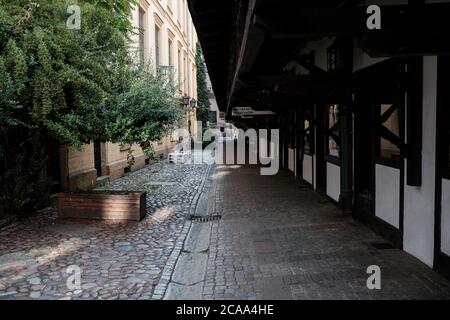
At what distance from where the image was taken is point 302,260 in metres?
5.38

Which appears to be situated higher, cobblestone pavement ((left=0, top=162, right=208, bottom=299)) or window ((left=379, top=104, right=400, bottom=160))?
window ((left=379, top=104, right=400, bottom=160))

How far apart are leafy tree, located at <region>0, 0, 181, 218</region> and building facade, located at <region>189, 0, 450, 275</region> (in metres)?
1.78

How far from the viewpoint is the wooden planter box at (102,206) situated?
26.2ft

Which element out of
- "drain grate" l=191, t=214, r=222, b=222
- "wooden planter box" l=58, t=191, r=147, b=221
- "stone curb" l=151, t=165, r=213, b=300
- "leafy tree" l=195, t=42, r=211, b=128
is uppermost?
"leafy tree" l=195, t=42, r=211, b=128

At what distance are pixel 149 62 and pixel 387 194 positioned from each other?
639cm

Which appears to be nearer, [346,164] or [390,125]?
[390,125]

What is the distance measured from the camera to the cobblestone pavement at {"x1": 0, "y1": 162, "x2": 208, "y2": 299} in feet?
15.1

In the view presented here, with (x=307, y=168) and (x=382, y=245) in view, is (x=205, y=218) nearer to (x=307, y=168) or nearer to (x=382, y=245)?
(x=382, y=245)

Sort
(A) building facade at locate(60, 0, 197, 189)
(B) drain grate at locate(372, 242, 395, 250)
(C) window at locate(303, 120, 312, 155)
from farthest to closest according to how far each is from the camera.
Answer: (C) window at locate(303, 120, 312, 155), (A) building facade at locate(60, 0, 197, 189), (B) drain grate at locate(372, 242, 395, 250)

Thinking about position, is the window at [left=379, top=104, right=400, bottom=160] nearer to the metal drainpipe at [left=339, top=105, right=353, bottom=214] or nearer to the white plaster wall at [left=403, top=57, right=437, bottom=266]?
the white plaster wall at [left=403, top=57, right=437, bottom=266]

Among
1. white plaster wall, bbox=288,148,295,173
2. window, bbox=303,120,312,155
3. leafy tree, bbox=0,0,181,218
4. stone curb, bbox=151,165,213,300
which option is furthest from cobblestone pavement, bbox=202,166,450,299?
white plaster wall, bbox=288,148,295,173

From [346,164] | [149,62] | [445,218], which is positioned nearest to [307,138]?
[346,164]

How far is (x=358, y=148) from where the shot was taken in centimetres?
761

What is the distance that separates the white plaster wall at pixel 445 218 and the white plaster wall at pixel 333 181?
3943 mm
